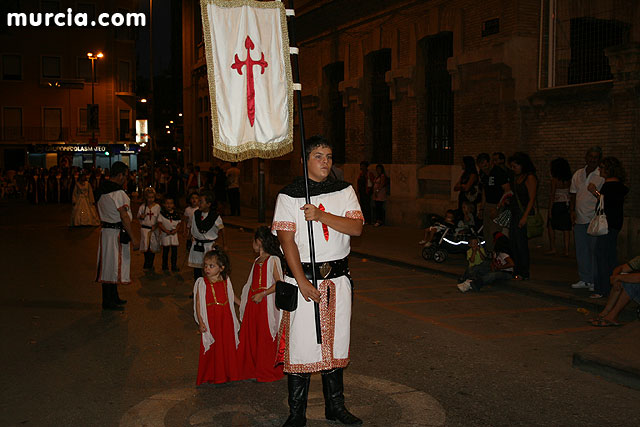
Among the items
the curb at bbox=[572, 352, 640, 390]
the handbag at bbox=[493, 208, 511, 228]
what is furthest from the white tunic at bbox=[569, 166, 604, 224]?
the curb at bbox=[572, 352, 640, 390]

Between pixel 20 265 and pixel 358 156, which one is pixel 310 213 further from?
pixel 358 156

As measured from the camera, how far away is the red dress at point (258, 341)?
631 cm

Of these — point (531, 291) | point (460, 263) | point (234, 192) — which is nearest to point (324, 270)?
point (531, 291)

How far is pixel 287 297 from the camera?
4852 millimetres

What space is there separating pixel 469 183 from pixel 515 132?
2275 mm

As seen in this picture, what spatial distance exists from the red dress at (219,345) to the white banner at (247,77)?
1669mm

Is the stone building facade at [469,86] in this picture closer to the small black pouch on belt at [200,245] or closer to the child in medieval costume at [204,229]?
the child in medieval costume at [204,229]

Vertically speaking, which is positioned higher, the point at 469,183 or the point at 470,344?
the point at 469,183

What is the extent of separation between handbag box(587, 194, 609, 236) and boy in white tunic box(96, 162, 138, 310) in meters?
5.99

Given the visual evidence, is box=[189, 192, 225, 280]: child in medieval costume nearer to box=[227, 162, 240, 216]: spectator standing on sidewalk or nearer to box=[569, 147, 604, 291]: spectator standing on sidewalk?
box=[569, 147, 604, 291]: spectator standing on sidewalk

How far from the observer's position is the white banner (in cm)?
513

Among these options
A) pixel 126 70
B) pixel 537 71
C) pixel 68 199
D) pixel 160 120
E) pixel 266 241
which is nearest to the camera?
pixel 266 241

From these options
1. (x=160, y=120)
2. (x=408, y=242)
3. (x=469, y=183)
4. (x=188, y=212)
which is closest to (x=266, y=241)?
(x=188, y=212)

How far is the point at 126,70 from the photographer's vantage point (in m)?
58.6
